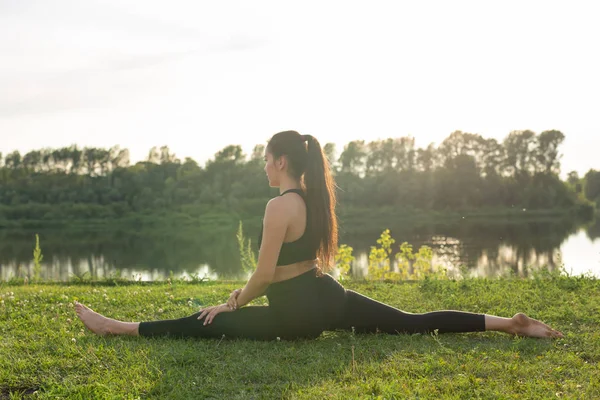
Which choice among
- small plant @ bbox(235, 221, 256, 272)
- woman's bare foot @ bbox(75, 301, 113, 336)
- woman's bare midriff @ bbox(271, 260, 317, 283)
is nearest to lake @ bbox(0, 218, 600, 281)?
small plant @ bbox(235, 221, 256, 272)

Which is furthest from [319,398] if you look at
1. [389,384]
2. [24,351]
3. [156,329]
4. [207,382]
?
[24,351]

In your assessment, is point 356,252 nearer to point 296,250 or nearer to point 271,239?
point 296,250

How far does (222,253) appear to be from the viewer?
29.1 meters

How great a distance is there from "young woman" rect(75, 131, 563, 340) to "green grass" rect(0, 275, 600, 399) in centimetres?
11

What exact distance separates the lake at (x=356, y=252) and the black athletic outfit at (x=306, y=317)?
40.0ft

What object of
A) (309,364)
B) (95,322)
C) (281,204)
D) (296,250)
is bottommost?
(309,364)

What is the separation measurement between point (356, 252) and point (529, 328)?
21.3 m

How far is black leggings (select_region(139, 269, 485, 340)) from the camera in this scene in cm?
423

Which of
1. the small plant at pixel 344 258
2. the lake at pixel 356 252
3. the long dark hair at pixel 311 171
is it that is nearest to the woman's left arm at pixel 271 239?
the long dark hair at pixel 311 171

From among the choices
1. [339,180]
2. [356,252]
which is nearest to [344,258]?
[356,252]

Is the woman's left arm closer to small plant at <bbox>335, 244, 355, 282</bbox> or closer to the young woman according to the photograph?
the young woman

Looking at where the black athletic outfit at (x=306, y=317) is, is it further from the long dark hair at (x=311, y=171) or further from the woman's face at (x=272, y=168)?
the woman's face at (x=272, y=168)

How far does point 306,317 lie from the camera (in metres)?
4.23

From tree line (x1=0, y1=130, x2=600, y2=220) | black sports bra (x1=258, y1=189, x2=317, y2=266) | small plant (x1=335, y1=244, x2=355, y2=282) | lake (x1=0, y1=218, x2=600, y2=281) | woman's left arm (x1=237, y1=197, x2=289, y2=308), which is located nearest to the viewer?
woman's left arm (x1=237, y1=197, x2=289, y2=308)
